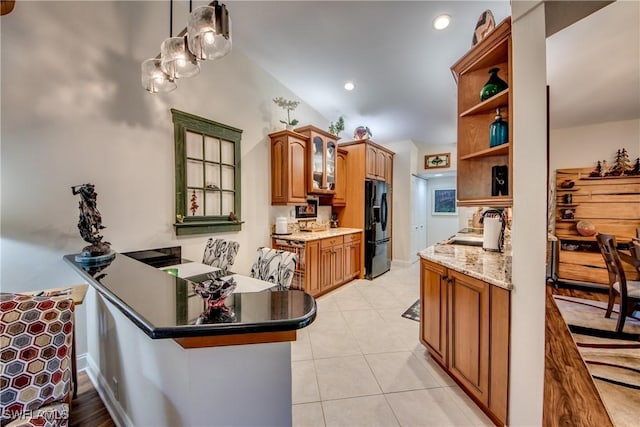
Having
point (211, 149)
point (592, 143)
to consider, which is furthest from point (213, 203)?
point (592, 143)

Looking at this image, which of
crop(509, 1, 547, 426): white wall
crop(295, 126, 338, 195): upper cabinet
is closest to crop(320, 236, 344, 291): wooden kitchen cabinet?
crop(295, 126, 338, 195): upper cabinet

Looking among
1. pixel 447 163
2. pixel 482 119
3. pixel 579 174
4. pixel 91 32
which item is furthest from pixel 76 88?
pixel 579 174

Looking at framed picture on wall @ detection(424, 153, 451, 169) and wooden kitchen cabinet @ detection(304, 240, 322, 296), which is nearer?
wooden kitchen cabinet @ detection(304, 240, 322, 296)

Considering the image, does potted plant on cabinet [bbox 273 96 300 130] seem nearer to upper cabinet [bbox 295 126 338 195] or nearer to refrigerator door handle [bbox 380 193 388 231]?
upper cabinet [bbox 295 126 338 195]

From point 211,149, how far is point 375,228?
296 centimetres

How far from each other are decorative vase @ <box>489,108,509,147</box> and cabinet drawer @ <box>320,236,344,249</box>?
7.88 ft

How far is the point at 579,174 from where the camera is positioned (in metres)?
4.18

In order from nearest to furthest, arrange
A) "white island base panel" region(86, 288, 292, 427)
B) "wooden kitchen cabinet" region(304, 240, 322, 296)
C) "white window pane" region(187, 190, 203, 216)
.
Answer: "white island base panel" region(86, 288, 292, 427)
"white window pane" region(187, 190, 203, 216)
"wooden kitchen cabinet" region(304, 240, 322, 296)

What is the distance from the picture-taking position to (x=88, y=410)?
1673 millimetres

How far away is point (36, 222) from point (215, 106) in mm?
1944

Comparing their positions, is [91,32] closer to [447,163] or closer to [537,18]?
[537,18]

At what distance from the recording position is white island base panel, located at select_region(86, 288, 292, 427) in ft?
2.78

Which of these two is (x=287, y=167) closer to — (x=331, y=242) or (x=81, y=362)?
(x=331, y=242)

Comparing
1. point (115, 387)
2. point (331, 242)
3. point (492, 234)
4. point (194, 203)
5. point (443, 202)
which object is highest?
point (443, 202)
